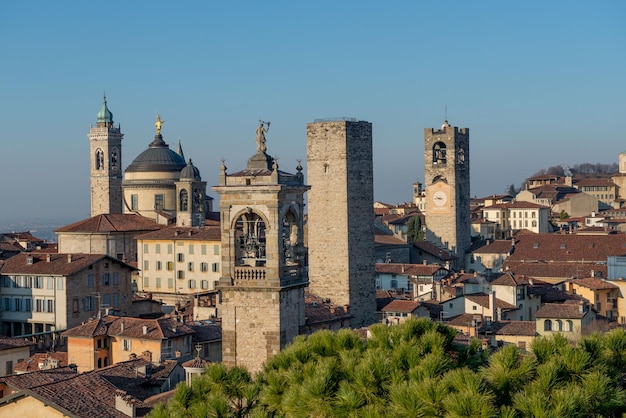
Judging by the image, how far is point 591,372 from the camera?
16812 millimetres

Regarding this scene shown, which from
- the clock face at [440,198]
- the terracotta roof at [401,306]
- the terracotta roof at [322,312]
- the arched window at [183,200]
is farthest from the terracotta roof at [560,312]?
the clock face at [440,198]

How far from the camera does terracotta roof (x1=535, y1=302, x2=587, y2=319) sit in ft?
141

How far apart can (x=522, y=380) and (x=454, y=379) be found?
57.8 inches

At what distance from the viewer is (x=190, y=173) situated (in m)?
72.3

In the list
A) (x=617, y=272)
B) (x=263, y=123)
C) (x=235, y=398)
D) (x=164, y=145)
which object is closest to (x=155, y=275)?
(x=164, y=145)

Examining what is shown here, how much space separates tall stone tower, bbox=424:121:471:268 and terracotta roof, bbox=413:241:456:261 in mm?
2374

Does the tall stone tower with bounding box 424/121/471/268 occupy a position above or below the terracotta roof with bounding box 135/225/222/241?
above

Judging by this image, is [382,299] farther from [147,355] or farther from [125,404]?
[125,404]

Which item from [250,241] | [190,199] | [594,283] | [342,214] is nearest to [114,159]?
[190,199]

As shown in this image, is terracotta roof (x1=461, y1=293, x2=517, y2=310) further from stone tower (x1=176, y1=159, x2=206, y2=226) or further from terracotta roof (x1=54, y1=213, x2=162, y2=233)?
terracotta roof (x1=54, y1=213, x2=162, y2=233)

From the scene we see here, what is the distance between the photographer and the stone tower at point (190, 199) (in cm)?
7088

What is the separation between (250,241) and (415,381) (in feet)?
30.7

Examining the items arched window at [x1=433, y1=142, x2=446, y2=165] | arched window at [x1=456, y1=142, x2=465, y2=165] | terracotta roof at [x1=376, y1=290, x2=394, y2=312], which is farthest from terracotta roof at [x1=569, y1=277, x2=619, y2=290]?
arched window at [x1=433, y1=142, x2=446, y2=165]

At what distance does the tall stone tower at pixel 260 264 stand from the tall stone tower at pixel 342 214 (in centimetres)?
2353
